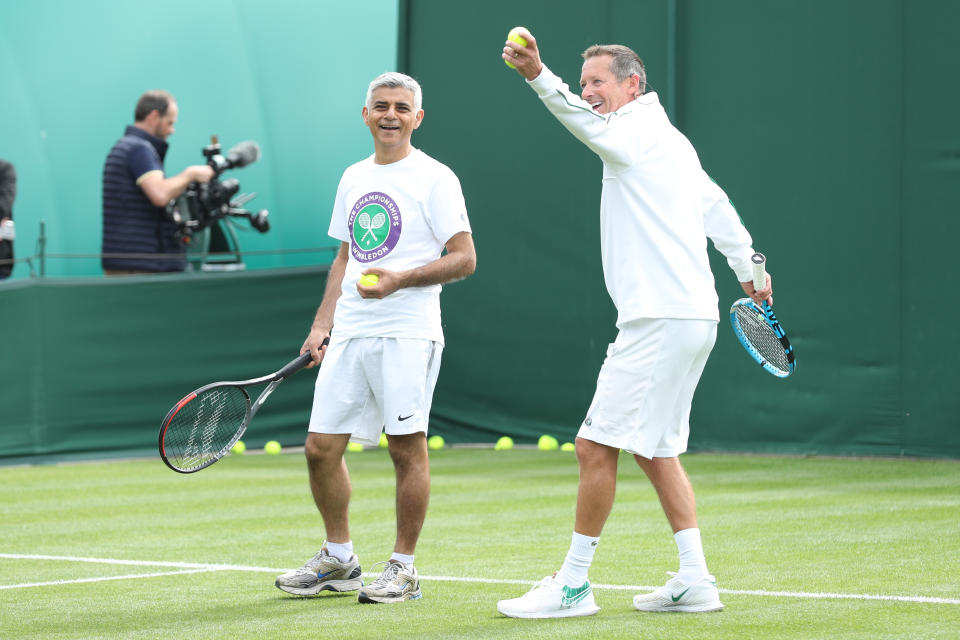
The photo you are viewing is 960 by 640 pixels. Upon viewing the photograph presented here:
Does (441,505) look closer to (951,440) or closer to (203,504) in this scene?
(203,504)

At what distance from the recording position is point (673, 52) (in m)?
11.4

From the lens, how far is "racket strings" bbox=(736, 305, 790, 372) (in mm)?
5332

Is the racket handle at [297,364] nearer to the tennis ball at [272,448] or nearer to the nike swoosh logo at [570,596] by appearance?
the nike swoosh logo at [570,596]

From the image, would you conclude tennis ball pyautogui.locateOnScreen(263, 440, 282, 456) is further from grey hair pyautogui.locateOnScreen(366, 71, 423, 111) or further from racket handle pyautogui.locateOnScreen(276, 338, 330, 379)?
grey hair pyautogui.locateOnScreen(366, 71, 423, 111)

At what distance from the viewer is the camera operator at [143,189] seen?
10.9 metres

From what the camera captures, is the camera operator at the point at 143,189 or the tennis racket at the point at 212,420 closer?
the tennis racket at the point at 212,420

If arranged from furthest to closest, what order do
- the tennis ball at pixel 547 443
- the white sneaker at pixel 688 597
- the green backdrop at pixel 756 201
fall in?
1. the tennis ball at pixel 547 443
2. the green backdrop at pixel 756 201
3. the white sneaker at pixel 688 597

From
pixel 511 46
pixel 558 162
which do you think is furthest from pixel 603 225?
pixel 558 162

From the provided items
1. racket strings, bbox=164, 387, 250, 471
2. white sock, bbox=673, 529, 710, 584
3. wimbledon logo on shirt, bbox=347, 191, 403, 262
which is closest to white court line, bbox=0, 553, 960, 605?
white sock, bbox=673, 529, 710, 584

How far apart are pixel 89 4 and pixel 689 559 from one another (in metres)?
9.54

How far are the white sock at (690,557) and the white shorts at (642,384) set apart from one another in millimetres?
303

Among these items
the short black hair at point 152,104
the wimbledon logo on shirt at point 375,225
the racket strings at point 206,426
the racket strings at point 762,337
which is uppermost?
the short black hair at point 152,104

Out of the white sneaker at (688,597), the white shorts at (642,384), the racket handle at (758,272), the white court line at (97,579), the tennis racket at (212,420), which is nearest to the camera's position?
the white shorts at (642,384)

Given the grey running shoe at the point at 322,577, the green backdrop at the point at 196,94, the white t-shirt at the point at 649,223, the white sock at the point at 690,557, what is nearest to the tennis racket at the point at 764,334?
the white t-shirt at the point at 649,223
